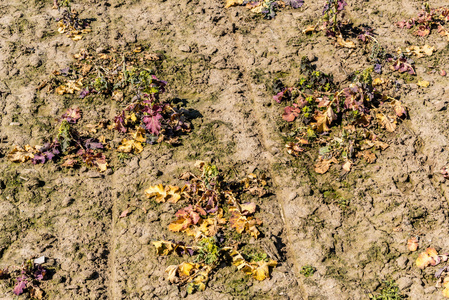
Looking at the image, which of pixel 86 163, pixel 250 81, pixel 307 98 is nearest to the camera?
pixel 86 163

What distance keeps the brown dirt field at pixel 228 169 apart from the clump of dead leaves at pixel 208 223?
8cm

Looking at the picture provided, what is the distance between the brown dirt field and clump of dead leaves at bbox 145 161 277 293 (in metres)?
0.08

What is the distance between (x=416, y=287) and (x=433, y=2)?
3.94m

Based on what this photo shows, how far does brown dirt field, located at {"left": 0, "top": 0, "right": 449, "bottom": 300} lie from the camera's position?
136 inches

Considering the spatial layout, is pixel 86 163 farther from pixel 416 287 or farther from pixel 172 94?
pixel 416 287

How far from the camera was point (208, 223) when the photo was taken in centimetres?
372

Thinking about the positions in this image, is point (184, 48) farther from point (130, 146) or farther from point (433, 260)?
point (433, 260)

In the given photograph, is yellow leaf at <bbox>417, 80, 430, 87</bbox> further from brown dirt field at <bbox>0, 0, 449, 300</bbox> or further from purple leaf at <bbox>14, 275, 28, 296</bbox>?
purple leaf at <bbox>14, 275, 28, 296</bbox>

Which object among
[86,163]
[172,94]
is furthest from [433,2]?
[86,163]

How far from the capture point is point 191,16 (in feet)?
18.6

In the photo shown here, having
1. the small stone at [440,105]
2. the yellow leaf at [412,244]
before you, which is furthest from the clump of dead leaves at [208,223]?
the small stone at [440,105]

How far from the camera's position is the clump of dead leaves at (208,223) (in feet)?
11.2

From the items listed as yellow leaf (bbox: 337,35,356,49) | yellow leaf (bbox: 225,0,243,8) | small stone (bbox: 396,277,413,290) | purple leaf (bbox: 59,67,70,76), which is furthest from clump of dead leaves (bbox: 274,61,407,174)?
purple leaf (bbox: 59,67,70,76)

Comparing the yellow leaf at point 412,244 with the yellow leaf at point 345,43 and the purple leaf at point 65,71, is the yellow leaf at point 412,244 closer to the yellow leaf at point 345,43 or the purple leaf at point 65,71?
the yellow leaf at point 345,43
